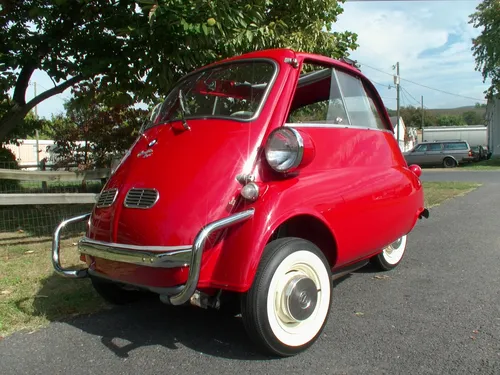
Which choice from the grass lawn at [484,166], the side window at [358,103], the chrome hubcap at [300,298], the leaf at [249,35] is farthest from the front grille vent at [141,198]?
the grass lawn at [484,166]

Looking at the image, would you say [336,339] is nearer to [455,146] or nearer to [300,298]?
[300,298]

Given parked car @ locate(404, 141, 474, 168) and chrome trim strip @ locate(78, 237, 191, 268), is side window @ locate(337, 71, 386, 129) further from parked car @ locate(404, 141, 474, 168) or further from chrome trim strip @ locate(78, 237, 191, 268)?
parked car @ locate(404, 141, 474, 168)

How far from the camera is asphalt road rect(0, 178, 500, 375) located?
2729mm

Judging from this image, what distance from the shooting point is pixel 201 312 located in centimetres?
369

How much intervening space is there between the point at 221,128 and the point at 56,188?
605 cm

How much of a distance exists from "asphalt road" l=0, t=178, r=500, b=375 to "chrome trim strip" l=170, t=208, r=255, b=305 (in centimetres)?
52

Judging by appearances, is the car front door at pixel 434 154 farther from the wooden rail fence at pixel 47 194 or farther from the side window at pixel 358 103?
the side window at pixel 358 103

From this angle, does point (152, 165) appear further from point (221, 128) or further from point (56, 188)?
point (56, 188)

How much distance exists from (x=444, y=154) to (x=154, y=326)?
25.3 meters

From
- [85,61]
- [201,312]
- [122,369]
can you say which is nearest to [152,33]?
[85,61]

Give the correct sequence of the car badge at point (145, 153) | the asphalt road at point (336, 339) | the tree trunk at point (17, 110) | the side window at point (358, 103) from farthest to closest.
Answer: the tree trunk at point (17, 110) → the side window at point (358, 103) → the car badge at point (145, 153) → the asphalt road at point (336, 339)

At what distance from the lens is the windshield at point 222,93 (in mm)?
3305

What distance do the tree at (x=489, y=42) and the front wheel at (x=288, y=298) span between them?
28.6 meters

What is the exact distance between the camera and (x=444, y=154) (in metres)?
25.5
